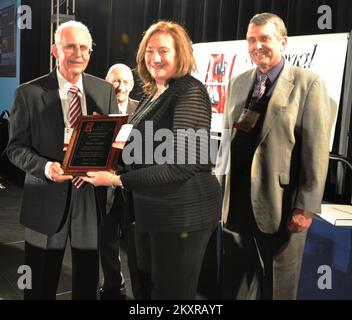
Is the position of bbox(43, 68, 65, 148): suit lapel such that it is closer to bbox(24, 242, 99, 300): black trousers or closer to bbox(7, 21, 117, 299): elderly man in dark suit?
bbox(7, 21, 117, 299): elderly man in dark suit

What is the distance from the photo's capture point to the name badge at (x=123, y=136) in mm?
1890

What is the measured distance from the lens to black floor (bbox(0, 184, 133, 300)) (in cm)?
309

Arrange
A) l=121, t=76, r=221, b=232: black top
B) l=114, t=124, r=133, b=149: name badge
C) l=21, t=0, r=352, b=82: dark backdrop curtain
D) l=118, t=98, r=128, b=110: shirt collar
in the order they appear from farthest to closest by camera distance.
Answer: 1. l=21, t=0, r=352, b=82: dark backdrop curtain
2. l=118, t=98, r=128, b=110: shirt collar
3. l=114, t=124, r=133, b=149: name badge
4. l=121, t=76, r=221, b=232: black top

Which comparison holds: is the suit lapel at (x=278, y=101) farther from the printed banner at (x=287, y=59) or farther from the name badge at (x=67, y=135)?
the name badge at (x=67, y=135)

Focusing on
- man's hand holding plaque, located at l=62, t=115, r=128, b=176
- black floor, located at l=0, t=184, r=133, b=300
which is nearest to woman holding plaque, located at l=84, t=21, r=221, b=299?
man's hand holding plaque, located at l=62, t=115, r=128, b=176

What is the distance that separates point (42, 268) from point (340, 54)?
1918mm

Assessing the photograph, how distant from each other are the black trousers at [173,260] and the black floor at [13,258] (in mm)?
1228

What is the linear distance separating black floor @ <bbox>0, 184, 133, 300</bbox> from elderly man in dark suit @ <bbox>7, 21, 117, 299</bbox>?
1.01 metres

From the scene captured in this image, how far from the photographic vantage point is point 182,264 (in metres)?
1.82

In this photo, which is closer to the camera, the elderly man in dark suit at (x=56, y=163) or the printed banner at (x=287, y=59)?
the elderly man in dark suit at (x=56, y=163)

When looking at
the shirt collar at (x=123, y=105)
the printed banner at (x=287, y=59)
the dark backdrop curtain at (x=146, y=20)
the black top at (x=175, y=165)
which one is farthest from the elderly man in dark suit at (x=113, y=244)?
the dark backdrop curtain at (x=146, y=20)

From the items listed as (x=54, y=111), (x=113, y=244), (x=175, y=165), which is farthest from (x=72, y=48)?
(x=113, y=244)

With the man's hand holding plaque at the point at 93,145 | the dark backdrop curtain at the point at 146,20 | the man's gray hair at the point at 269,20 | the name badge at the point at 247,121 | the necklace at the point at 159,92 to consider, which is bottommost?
the man's hand holding plaque at the point at 93,145

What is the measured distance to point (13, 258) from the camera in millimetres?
3793
